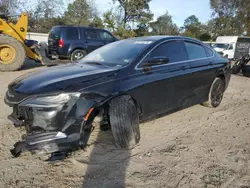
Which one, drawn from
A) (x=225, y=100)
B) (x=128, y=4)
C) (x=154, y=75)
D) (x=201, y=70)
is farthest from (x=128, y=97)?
(x=128, y=4)

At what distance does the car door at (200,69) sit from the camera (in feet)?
15.0

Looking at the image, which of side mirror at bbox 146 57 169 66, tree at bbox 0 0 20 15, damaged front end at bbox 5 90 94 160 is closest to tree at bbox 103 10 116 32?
tree at bbox 0 0 20 15

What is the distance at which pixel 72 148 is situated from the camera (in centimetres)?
288

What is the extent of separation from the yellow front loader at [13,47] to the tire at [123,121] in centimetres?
726

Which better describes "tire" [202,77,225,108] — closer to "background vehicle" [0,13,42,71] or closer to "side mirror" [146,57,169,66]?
"side mirror" [146,57,169,66]

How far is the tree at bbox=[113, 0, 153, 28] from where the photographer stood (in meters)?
38.9

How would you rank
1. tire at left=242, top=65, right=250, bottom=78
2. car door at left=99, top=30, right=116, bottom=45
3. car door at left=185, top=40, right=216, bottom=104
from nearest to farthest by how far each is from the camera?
car door at left=185, top=40, right=216, bottom=104 → tire at left=242, top=65, right=250, bottom=78 → car door at left=99, top=30, right=116, bottom=45

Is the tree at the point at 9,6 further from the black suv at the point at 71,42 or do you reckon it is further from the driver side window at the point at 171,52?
the driver side window at the point at 171,52

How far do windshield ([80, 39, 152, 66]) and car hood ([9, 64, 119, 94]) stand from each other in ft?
0.98

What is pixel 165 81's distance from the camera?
3.91 metres

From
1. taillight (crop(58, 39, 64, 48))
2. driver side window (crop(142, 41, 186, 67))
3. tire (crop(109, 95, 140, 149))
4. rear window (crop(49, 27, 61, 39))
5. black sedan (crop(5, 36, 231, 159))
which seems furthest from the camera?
rear window (crop(49, 27, 61, 39))

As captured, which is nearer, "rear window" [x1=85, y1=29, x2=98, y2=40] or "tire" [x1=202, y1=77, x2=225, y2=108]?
"tire" [x1=202, y1=77, x2=225, y2=108]

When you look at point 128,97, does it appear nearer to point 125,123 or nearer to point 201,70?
point 125,123

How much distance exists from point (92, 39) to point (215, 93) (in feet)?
24.5
